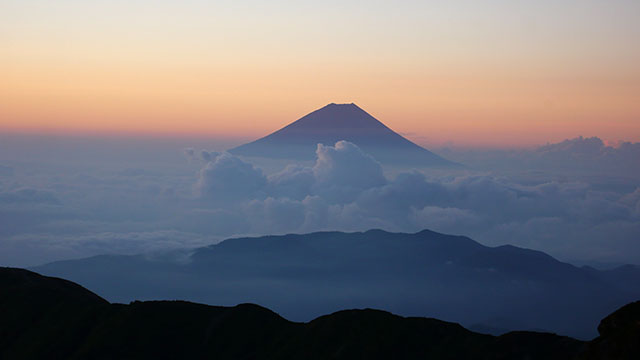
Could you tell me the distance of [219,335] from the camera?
180125 millimetres

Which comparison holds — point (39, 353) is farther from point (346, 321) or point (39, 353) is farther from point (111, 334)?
point (346, 321)

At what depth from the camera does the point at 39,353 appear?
172 m

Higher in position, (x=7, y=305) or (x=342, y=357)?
(x=7, y=305)

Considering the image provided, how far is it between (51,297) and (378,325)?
309ft

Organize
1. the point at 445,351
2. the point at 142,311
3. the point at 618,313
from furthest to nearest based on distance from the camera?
the point at 142,311 → the point at 445,351 → the point at 618,313

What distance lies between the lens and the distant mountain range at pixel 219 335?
162750mm

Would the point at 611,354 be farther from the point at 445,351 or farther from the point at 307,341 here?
the point at 307,341

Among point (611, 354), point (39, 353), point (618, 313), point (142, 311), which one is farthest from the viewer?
point (142, 311)

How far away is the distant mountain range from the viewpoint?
163m

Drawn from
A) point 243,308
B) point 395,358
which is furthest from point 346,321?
point 243,308

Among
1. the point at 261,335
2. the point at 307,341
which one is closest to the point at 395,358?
the point at 307,341

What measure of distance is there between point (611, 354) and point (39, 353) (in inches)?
5255

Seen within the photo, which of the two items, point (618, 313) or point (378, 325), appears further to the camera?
point (378, 325)

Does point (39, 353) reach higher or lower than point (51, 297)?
lower
